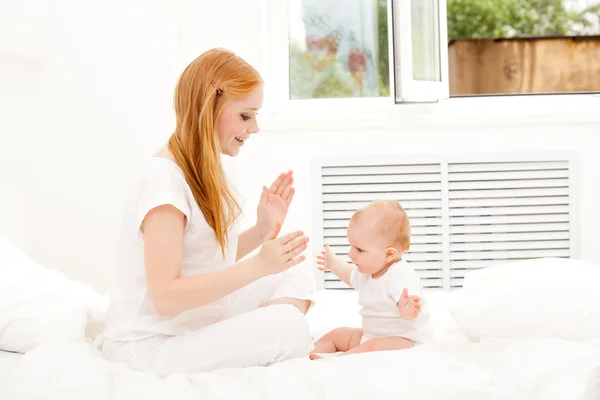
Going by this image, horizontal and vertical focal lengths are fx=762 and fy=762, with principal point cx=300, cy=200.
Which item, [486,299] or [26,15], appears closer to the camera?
[486,299]

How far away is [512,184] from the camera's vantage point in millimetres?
2957

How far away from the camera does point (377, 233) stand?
172 cm

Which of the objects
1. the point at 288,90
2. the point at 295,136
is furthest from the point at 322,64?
the point at 295,136

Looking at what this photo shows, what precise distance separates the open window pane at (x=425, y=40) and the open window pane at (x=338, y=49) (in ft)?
0.88

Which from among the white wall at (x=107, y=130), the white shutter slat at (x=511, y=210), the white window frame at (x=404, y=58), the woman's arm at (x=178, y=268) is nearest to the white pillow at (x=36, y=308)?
the woman's arm at (x=178, y=268)

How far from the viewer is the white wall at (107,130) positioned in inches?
107

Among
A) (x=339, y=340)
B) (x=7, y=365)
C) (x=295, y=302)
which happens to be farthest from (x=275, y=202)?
(x=7, y=365)

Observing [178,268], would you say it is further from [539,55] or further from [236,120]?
[539,55]

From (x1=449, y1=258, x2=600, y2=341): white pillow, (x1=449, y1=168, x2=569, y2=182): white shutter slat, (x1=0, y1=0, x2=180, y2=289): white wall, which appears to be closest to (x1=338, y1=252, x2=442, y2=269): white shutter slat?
(x1=449, y1=168, x2=569, y2=182): white shutter slat

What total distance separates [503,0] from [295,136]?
2.37 metres

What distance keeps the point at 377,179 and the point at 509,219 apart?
1.76 ft

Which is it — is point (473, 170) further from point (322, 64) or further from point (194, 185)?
point (194, 185)

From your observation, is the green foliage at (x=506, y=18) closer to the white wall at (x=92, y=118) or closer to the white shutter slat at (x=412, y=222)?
the white shutter slat at (x=412, y=222)

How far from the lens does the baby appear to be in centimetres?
169
